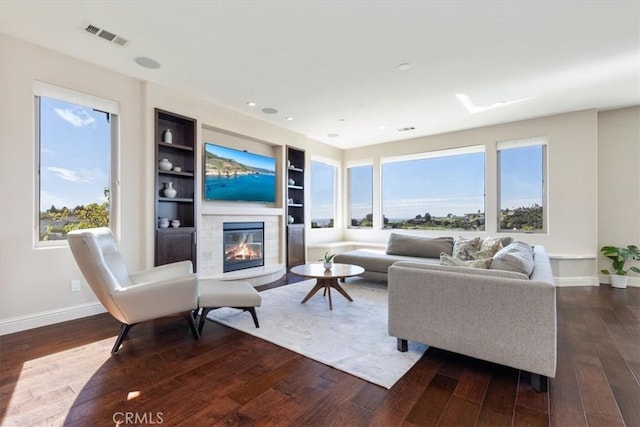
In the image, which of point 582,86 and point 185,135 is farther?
point 185,135

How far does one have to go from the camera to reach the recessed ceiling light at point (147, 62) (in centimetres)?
318

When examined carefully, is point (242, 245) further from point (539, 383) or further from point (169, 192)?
point (539, 383)

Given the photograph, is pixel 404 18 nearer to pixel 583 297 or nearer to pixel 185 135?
pixel 185 135

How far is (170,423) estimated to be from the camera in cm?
157

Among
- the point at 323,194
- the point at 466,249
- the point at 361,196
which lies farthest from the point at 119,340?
the point at 361,196

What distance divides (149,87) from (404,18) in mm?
3102

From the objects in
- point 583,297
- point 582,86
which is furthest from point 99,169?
point 583,297

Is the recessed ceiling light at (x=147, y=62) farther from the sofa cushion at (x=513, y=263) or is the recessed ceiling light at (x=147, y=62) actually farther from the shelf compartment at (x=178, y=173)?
the sofa cushion at (x=513, y=263)

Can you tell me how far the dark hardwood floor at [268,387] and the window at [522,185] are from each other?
9.60 feet

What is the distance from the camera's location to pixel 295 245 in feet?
19.6

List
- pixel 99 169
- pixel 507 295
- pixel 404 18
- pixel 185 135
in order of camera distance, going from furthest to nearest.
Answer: pixel 185 135 < pixel 99 169 < pixel 404 18 < pixel 507 295

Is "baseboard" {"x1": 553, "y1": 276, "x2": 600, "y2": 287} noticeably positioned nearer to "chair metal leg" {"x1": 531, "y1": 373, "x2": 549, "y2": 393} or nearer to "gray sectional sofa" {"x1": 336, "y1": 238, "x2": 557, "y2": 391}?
"gray sectional sofa" {"x1": 336, "y1": 238, "x2": 557, "y2": 391}

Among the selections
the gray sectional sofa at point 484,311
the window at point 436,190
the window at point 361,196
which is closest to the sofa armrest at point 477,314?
the gray sectional sofa at point 484,311
